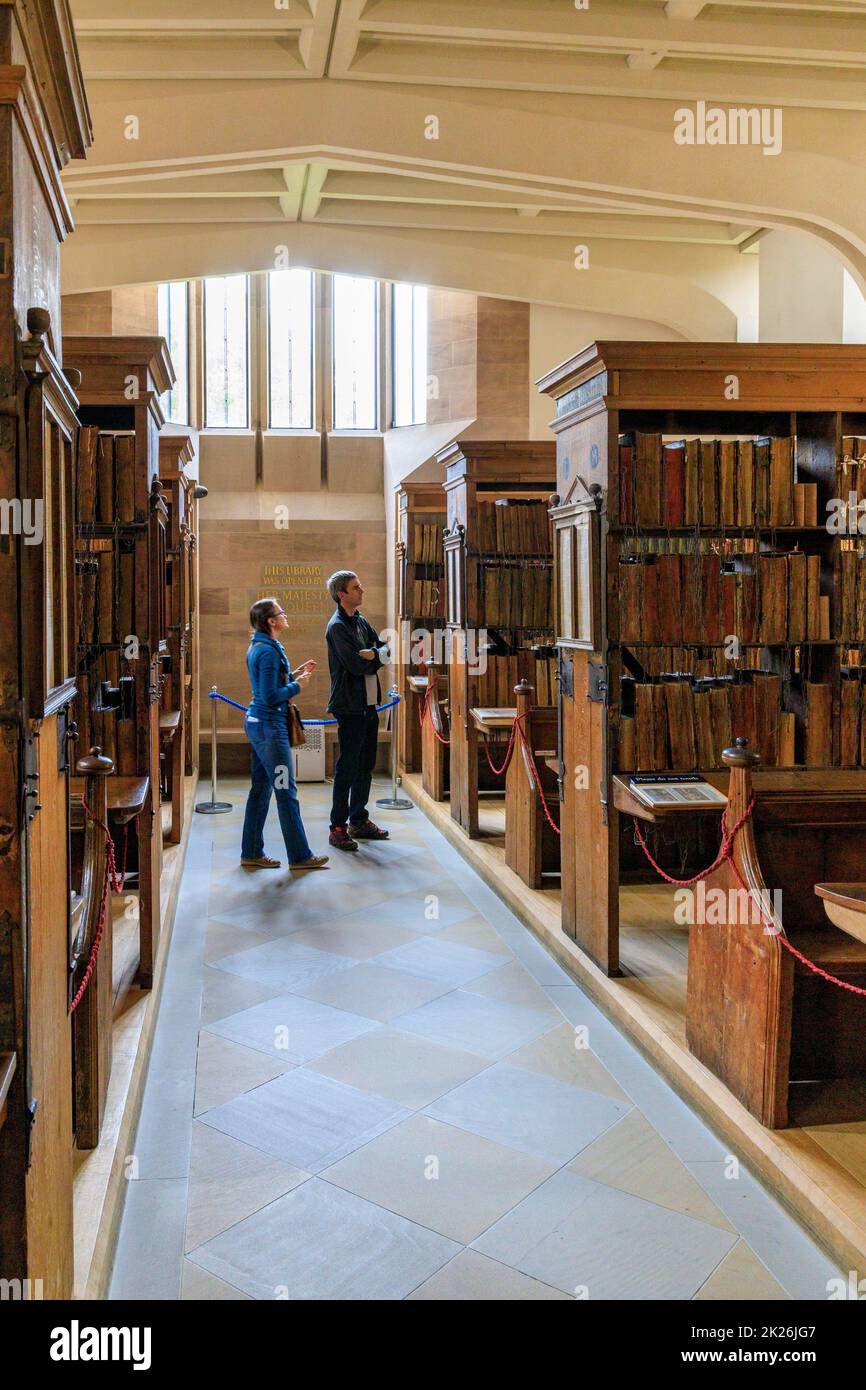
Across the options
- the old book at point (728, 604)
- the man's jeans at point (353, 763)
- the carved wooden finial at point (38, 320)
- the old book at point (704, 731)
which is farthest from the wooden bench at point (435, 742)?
the carved wooden finial at point (38, 320)

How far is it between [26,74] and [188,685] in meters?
8.15

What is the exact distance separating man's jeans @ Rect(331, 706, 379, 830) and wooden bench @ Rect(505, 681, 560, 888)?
4.46 ft

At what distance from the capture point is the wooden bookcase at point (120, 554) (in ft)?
16.0

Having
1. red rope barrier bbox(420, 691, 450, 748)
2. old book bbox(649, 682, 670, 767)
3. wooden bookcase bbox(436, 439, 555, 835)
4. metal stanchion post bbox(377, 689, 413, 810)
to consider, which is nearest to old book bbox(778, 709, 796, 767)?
old book bbox(649, 682, 670, 767)

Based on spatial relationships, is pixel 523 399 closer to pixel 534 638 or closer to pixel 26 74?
pixel 534 638

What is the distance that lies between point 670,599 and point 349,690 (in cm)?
304

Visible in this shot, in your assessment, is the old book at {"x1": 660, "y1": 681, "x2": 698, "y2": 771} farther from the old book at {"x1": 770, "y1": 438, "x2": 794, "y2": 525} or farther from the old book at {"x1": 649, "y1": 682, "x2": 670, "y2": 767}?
the old book at {"x1": 770, "y1": 438, "x2": 794, "y2": 525}

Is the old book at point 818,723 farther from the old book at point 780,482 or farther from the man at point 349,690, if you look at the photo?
the man at point 349,690

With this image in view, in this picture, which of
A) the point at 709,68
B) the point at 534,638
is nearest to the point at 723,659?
the point at 534,638

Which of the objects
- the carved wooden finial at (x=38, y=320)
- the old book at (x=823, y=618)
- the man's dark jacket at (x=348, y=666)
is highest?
the carved wooden finial at (x=38, y=320)

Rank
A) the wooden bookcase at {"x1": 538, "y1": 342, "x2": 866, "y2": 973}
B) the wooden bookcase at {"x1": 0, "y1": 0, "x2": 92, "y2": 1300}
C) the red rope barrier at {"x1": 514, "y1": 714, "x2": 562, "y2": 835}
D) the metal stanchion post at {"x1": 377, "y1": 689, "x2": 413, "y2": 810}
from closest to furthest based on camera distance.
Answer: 1. the wooden bookcase at {"x1": 0, "y1": 0, "x2": 92, "y2": 1300}
2. the wooden bookcase at {"x1": 538, "y1": 342, "x2": 866, "y2": 973}
3. the red rope barrier at {"x1": 514, "y1": 714, "x2": 562, "y2": 835}
4. the metal stanchion post at {"x1": 377, "y1": 689, "x2": 413, "y2": 810}

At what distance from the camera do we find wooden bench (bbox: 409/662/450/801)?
28.0 ft

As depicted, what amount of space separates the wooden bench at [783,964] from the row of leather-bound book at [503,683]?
3877mm

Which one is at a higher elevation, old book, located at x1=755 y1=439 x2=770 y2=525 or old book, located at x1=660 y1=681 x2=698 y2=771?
old book, located at x1=755 y1=439 x2=770 y2=525
